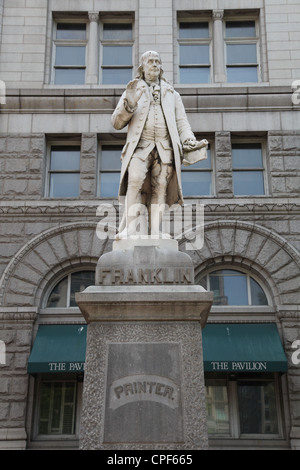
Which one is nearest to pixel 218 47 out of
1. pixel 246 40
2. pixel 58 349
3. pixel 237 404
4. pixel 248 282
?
pixel 246 40

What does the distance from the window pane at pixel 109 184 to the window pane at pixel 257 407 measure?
6517 mm

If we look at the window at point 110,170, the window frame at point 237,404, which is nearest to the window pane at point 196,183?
Result: the window at point 110,170

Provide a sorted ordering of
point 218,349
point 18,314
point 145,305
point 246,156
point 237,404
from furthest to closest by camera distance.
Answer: point 246,156
point 18,314
point 237,404
point 218,349
point 145,305

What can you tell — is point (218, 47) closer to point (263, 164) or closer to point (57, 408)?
point (263, 164)

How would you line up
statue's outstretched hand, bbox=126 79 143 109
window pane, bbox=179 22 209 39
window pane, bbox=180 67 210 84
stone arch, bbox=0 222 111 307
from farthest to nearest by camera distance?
window pane, bbox=179 22 209 39
window pane, bbox=180 67 210 84
stone arch, bbox=0 222 111 307
statue's outstretched hand, bbox=126 79 143 109

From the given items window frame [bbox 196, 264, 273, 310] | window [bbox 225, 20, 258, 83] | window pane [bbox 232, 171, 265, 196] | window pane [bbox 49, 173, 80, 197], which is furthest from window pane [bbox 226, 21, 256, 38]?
window frame [bbox 196, 264, 273, 310]

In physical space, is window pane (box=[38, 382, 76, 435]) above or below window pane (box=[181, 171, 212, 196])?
below

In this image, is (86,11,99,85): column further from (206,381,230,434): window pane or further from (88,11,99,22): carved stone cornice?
(206,381,230,434): window pane

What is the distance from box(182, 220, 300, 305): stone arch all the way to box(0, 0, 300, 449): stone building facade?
3 centimetres

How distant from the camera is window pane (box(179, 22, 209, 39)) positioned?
57.3 feet

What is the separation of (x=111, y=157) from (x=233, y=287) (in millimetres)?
5398

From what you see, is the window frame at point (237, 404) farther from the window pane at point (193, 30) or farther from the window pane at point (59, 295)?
the window pane at point (193, 30)

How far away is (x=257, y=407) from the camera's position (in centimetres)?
1356

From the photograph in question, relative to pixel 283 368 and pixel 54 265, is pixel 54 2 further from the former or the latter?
pixel 283 368
